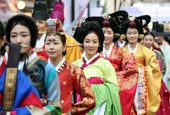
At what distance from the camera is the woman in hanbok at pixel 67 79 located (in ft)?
11.9

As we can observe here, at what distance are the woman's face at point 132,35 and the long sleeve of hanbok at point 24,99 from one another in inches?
181

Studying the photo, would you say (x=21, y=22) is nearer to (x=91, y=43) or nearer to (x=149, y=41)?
(x=91, y=43)

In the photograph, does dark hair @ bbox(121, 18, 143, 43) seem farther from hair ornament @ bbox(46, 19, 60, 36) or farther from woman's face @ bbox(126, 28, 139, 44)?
hair ornament @ bbox(46, 19, 60, 36)

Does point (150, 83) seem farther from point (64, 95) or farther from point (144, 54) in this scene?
point (64, 95)

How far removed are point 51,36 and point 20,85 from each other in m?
1.36

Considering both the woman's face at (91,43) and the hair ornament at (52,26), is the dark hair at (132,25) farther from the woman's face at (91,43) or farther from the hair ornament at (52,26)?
the hair ornament at (52,26)

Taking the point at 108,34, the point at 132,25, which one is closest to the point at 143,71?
the point at 132,25

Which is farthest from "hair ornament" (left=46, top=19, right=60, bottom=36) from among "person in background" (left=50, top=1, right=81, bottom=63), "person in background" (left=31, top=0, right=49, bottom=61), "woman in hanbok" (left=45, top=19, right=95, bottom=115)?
"person in background" (left=50, top=1, right=81, bottom=63)

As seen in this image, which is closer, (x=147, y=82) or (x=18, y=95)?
(x=18, y=95)

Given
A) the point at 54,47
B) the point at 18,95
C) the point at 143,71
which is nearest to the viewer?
the point at 18,95

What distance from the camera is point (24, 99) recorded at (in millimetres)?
2475

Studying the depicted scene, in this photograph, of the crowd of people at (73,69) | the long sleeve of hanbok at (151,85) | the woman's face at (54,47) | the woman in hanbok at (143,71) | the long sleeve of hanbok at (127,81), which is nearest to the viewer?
the crowd of people at (73,69)

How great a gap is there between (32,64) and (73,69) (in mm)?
907

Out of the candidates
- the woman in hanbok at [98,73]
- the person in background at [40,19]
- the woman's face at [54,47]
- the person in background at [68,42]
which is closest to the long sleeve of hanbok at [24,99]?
the woman's face at [54,47]
